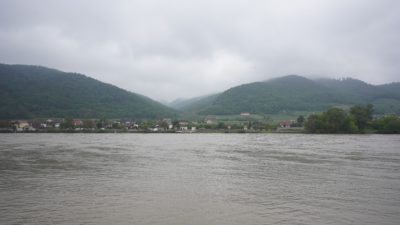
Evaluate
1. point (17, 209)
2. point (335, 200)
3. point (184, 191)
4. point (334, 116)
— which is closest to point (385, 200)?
point (335, 200)

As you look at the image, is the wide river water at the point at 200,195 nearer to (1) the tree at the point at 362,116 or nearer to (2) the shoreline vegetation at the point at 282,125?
(2) the shoreline vegetation at the point at 282,125

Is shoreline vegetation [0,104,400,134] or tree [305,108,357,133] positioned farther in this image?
shoreline vegetation [0,104,400,134]

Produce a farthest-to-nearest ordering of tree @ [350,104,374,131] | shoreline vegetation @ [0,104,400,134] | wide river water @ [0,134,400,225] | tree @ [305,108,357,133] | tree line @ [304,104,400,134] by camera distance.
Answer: tree @ [350,104,374,131] < shoreline vegetation @ [0,104,400,134] < tree @ [305,108,357,133] < tree line @ [304,104,400,134] < wide river water @ [0,134,400,225]

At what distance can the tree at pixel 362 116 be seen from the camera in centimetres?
12962

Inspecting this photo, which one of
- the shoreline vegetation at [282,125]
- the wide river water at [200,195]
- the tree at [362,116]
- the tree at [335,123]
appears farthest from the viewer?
the tree at [362,116]

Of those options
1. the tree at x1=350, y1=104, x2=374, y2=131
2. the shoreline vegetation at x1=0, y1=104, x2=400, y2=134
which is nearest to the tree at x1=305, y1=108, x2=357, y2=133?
the shoreline vegetation at x1=0, y1=104, x2=400, y2=134

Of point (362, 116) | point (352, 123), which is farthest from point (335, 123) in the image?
point (362, 116)

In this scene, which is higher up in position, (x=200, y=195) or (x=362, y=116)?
(x=362, y=116)

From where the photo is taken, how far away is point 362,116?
129500 mm

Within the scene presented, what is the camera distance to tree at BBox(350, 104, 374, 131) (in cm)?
12962

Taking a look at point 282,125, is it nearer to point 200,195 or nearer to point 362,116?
point 362,116

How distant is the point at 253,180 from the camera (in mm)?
27125

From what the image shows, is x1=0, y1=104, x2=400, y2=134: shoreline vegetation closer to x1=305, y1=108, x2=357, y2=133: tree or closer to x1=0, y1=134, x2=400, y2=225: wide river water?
x1=305, y1=108, x2=357, y2=133: tree

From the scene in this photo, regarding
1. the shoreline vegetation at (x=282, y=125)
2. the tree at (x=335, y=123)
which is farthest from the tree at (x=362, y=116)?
the tree at (x=335, y=123)
